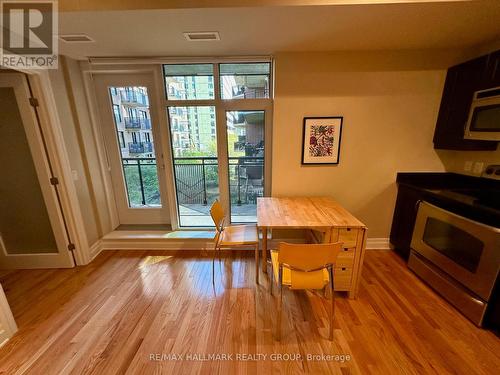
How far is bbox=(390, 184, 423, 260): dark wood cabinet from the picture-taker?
90.7 inches

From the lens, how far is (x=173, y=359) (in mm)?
1441

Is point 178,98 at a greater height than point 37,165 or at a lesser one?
greater

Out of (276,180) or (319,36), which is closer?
(319,36)

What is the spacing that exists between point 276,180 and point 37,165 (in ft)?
8.70

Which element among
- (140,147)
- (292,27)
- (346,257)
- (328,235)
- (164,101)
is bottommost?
(346,257)

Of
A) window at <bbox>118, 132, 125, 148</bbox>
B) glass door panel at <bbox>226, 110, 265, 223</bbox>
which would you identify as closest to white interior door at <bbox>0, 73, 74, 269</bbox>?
window at <bbox>118, 132, 125, 148</bbox>

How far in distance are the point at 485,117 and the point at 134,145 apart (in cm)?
401

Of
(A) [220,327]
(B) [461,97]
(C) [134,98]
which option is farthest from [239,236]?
(B) [461,97]

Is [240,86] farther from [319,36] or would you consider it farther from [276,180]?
[276,180]

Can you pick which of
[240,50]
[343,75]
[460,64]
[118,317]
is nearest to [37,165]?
[118,317]

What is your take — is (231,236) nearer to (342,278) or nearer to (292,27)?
(342,278)

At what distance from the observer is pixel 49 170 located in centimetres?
219

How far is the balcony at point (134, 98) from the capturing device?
2.72 m
